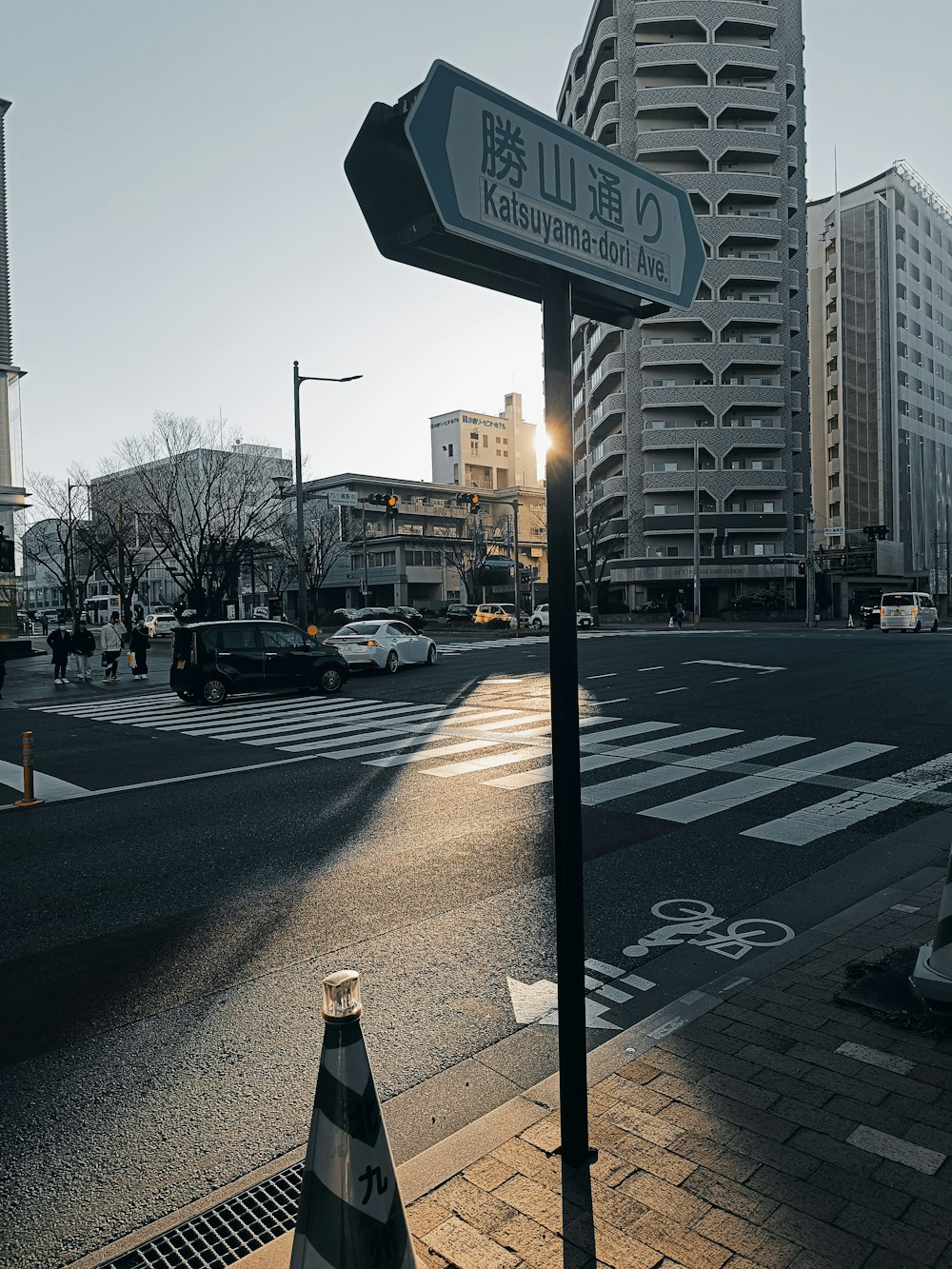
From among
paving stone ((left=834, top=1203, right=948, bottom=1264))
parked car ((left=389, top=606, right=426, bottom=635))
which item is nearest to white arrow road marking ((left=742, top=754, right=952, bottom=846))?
paving stone ((left=834, top=1203, right=948, bottom=1264))

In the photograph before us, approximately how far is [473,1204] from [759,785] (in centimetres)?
747

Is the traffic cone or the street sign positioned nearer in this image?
the traffic cone

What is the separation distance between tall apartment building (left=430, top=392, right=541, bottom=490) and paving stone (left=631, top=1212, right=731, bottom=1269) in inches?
4499

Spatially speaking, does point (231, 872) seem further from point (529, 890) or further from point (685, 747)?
point (685, 747)

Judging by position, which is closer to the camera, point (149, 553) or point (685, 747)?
point (685, 747)

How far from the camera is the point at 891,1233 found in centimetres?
266

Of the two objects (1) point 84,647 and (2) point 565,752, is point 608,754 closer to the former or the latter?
(2) point 565,752

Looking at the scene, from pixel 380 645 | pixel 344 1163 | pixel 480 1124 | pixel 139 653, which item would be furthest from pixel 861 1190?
pixel 139 653

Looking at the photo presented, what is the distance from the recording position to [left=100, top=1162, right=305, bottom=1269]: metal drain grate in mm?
2820

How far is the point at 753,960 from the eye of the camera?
4.82 m

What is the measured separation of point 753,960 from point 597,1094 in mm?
1664

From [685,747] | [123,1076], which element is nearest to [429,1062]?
[123,1076]

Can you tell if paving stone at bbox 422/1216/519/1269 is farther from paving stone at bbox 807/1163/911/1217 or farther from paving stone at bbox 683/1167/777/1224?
paving stone at bbox 807/1163/911/1217

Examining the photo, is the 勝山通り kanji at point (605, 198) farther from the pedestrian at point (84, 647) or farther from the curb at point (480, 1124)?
the pedestrian at point (84, 647)
